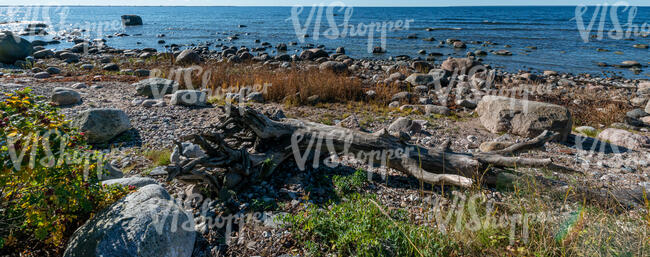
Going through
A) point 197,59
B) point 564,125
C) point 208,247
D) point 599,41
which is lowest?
point 208,247

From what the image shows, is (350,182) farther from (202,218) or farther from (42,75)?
(42,75)

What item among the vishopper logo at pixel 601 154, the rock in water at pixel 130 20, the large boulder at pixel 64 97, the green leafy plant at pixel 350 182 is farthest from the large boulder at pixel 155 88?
the rock in water at pixel 130 20

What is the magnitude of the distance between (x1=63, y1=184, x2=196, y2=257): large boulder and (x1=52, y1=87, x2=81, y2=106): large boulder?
7.76 metres

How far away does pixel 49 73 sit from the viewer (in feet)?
47.5

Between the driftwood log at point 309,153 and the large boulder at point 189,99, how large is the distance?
13.2 ft

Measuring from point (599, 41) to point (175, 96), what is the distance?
132 ft

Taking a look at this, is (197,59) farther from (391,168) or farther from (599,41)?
(599,41)

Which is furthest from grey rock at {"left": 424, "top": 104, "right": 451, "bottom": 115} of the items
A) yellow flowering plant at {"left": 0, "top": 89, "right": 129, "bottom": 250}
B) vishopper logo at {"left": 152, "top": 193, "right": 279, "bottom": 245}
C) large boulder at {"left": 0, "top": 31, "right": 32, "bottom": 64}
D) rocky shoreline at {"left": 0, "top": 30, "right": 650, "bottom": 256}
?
large boulder at {"left": 0, "top": 31, "right": 32, "bottom": 64}

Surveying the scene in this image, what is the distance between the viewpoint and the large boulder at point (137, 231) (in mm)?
3098

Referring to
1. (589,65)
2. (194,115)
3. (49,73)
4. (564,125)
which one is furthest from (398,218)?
(589,65)

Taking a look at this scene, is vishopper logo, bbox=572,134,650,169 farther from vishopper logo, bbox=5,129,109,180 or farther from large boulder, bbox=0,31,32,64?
large boulder, bbox=0,31,32,64

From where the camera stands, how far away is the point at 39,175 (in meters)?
2.82

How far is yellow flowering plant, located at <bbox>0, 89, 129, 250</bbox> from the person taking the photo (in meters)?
2.73

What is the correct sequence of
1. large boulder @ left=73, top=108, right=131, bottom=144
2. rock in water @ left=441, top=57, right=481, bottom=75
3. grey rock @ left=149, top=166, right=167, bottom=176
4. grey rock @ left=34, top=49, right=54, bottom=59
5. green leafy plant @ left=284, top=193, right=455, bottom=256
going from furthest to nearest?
grey rock @ left=34, top=49, right=54, bottom=59
rock in water @ left=441, top=57, right=481, bottom=75
large boulder @ left=73, top=108, right=131, bottom=144
grey rock @ left=149, top=166, right=167, bottom=176
green leafy plant @ left=284, top=193, right=455, bottom=256
